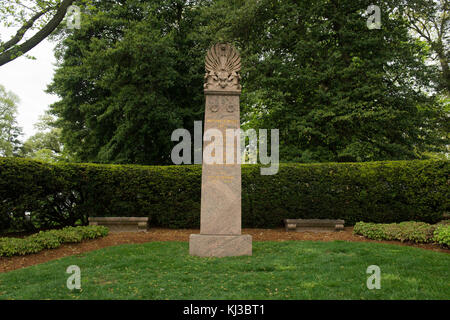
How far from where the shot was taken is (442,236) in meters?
7.83

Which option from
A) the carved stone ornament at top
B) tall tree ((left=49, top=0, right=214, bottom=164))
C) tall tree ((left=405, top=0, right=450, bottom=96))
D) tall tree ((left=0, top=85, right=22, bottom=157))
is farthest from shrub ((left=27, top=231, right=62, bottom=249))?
tall tree ((left=0, top=85, right=22, bottom=157))

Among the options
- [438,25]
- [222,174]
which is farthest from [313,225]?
[438,25]

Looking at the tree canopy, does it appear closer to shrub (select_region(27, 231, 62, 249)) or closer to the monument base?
the monument base

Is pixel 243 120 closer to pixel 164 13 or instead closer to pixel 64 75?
pixel 164 13

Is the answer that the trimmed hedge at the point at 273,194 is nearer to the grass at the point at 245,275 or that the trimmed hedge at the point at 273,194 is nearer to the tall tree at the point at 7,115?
the grass at the point at 245,275

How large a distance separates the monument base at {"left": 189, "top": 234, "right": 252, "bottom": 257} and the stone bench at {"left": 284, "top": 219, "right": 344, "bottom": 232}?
3.72 m

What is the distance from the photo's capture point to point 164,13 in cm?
1858

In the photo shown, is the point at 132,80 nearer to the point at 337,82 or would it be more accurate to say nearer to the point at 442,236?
the point at 337,82

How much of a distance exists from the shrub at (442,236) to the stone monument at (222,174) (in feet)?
15.8

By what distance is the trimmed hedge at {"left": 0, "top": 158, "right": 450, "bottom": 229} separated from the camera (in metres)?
10.5

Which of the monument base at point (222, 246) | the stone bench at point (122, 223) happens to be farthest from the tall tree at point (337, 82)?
the monument base at point (222, 246)

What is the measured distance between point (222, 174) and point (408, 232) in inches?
213
